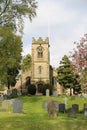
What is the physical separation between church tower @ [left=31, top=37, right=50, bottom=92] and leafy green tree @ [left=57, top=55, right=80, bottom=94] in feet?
13.1

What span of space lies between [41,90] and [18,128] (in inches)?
2135

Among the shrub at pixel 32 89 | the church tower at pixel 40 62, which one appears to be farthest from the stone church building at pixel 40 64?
the shrub at pixel 32 89

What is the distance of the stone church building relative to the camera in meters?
79.1

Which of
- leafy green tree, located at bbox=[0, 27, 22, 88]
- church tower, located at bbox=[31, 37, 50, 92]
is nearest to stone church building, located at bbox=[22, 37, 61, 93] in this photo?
church tower, located at bbox=[31, 37, 50, 92]

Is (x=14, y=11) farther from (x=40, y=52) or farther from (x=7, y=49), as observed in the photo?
(x=40, y=52)

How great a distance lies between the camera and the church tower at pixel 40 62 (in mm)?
79150

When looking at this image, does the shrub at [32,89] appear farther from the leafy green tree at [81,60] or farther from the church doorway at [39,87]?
the leafy green tree at [81,60]

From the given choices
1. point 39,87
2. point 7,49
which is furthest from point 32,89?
point 7,49

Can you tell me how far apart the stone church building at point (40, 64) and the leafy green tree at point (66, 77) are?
3.99 metres

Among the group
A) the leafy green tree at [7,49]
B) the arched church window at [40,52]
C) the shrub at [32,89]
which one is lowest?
the shrub at [32,89]

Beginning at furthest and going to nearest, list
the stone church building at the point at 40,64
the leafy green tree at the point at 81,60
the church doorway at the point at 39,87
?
the stone church building at the point at 40,64 → the church doorway at the point at 39,87 → the leafy green tree at the point at 81,60

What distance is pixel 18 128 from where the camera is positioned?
2305cm

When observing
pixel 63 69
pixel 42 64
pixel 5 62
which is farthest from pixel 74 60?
pixel 42 64

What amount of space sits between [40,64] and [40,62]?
1.43 ft
